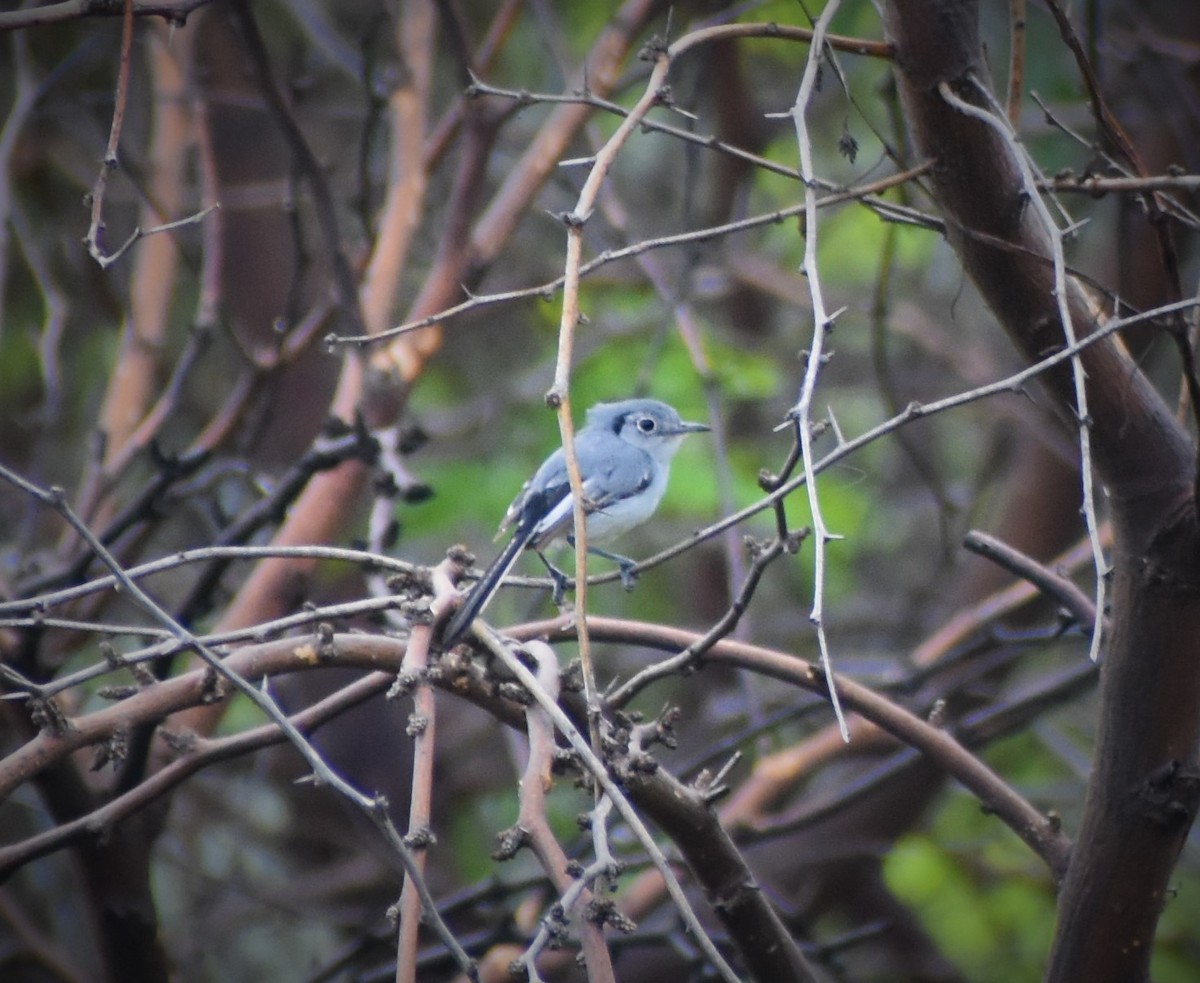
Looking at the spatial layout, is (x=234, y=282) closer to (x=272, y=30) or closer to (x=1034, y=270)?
(x=272, y=30)

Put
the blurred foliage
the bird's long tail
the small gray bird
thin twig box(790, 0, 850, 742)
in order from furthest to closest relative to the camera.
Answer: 1. the blurred foliage
2. the small gray bird
3. the bird's long tail
4. thin twig box(790, 0, 850, 742)

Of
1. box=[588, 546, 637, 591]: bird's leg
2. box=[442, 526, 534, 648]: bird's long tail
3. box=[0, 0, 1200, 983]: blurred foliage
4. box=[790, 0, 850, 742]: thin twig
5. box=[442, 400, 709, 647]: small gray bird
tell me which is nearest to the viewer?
box=[790, 0, 850, 742]: thin twig

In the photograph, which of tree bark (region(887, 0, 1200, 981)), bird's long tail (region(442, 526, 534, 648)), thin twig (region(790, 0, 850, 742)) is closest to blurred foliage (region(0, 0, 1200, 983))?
tree bark (region(887, 0, 1200, 981))

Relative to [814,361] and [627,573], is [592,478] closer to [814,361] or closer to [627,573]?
[627,573]

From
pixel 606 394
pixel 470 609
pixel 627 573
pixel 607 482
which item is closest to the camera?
pixel 470 609

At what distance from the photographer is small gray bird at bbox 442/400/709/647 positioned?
2.73 meters

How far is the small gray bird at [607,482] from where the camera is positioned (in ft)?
8.97

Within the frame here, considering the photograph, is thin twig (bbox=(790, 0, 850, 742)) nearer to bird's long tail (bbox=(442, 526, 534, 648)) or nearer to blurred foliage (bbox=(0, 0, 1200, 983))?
bird's long tail (bbox=(442, 526, 534, 648))

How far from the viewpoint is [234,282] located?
5.51 metres

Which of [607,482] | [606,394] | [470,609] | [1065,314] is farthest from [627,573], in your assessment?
[606,394]

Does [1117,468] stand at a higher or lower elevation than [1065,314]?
lower

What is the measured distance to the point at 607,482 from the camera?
3256mm

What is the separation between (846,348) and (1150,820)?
482 cm

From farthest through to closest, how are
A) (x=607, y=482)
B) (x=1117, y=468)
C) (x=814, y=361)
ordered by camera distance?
1. (x=607, y=482)
2. (x=1117, y=468)
3. (x=814, y=361)
